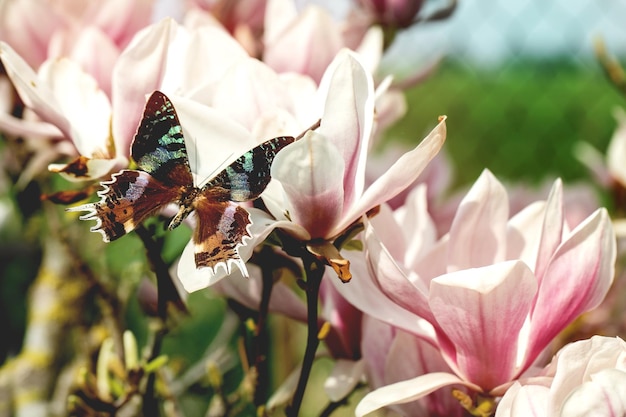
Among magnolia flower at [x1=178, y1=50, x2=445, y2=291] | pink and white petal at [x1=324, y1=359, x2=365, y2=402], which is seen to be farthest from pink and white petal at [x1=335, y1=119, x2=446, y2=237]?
pink and white petal at [x1=324, y1=359, x2=365, y2=402]

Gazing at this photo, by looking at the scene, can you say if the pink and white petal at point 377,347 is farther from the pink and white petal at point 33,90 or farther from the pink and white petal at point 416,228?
the pink and white petal at point 33,90

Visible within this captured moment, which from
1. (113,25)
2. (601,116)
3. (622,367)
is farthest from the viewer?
(601,116)

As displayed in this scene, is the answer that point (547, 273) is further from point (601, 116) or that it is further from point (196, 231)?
point (601, 116)

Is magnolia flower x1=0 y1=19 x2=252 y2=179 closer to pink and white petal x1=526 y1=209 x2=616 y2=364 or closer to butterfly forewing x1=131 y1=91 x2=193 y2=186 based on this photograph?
butterfly forewing x1=131 y1=91 x2=193 y2=186

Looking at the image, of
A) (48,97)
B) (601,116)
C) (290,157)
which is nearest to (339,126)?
(290,157)

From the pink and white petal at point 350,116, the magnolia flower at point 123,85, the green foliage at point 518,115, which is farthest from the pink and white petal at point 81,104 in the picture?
the green foliage at point 518,115

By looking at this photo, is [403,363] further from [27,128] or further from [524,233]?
[27,128]
